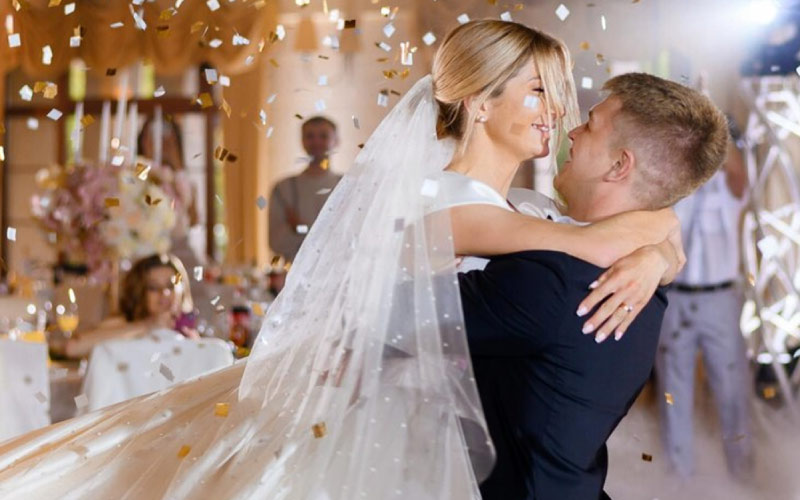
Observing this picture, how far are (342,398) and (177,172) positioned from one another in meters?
6.02

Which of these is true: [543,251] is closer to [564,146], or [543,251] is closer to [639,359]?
[639,359]

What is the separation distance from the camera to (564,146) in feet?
7.00

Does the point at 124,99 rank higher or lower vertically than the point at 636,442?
higher

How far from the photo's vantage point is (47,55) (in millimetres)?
7375

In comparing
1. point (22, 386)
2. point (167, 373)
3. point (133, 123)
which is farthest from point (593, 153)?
point (133, 123)

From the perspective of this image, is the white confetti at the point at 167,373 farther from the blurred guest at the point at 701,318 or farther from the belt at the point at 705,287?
the belt at the point at 705,287

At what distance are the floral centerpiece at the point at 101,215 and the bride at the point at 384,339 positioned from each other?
291 centimetres

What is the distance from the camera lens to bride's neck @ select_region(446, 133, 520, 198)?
1.87m

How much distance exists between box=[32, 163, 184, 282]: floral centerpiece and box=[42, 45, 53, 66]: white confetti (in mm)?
2794

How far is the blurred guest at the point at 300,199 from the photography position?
5109mm

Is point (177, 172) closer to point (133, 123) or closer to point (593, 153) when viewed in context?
point (133, 123)

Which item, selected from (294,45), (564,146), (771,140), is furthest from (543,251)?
(294,45)

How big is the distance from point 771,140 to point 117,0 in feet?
13.7

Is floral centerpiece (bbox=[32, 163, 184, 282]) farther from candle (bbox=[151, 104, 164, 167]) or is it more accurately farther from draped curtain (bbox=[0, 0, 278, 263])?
candle (bbox=[151, 104, 164, 167])
